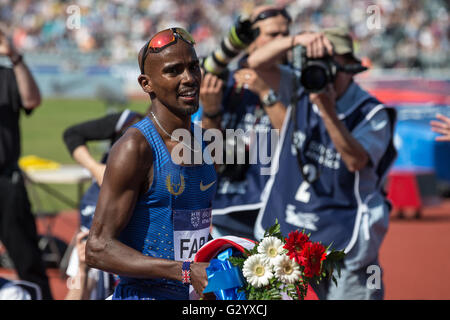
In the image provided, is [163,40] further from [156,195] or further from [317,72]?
[317,72]

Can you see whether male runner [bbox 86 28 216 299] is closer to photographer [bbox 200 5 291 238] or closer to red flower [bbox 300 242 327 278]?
red flower [bbox 300 242 327 278]

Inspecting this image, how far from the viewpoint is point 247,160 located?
4562 millimetres

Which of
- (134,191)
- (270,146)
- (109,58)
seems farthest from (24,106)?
(109,58)

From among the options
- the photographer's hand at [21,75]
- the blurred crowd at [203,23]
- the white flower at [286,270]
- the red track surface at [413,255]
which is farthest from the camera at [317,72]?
the blurred crowd at [203,23]

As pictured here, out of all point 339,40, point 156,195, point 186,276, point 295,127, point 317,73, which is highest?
point 339,40

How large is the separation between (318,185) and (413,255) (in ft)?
16.0

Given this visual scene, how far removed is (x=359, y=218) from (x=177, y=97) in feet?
5.91

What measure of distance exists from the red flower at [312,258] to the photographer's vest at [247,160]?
2.04m

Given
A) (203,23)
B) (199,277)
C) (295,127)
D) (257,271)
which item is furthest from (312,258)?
(203,23)

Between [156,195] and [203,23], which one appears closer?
[156,195]

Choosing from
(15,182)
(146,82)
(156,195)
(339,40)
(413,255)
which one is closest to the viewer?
(156,195)

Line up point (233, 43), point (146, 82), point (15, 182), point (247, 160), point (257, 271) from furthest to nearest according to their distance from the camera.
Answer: point (15, 182) → point (247, 160) → point (233, 43) → point (146, 82) → point (257, 271)

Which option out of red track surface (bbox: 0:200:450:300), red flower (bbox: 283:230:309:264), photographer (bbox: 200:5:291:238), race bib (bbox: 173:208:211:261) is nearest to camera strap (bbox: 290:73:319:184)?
photographer (bbox: 200:5:291:238)
